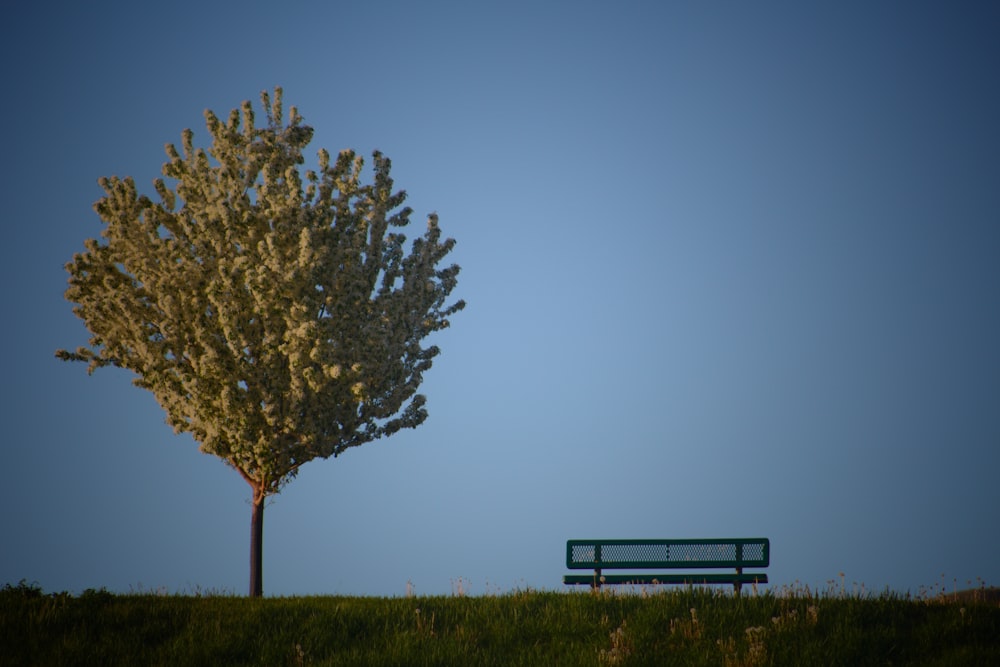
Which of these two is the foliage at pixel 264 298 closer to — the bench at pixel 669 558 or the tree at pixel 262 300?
the tree at pixel 262 300

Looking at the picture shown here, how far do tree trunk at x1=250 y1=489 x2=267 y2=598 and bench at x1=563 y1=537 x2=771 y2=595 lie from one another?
575 cm

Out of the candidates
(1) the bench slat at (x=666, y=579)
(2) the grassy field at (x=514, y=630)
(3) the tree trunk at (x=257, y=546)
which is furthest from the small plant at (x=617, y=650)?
(3) the tree trunk at (x=257, y=546)

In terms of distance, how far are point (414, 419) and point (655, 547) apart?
5.29 m

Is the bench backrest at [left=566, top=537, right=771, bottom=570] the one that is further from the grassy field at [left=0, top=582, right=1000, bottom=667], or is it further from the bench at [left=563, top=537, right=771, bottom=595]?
the grassy field at [left=0, top=582, right=1000, bottom=667]

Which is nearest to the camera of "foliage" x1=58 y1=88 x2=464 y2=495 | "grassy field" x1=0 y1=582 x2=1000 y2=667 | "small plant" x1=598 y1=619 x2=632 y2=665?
"small plant" x1=598 y1=619 x2=632 y2=665

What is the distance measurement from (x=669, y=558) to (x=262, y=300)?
896cm

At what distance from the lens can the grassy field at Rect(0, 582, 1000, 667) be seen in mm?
9523

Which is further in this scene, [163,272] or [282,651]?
[163,272]

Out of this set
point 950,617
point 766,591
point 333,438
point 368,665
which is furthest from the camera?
point 333,438

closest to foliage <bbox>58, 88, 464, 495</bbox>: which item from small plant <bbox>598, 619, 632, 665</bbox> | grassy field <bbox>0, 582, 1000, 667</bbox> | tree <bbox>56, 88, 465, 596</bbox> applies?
tree <bbox>56, 88, 465, 596</bbox>

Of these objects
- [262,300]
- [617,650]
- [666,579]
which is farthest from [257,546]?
[617,650]

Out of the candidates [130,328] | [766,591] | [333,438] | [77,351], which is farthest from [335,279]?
[766,591]

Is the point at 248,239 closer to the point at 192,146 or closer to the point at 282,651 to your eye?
the point at 192,146

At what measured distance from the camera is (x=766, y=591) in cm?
1191
